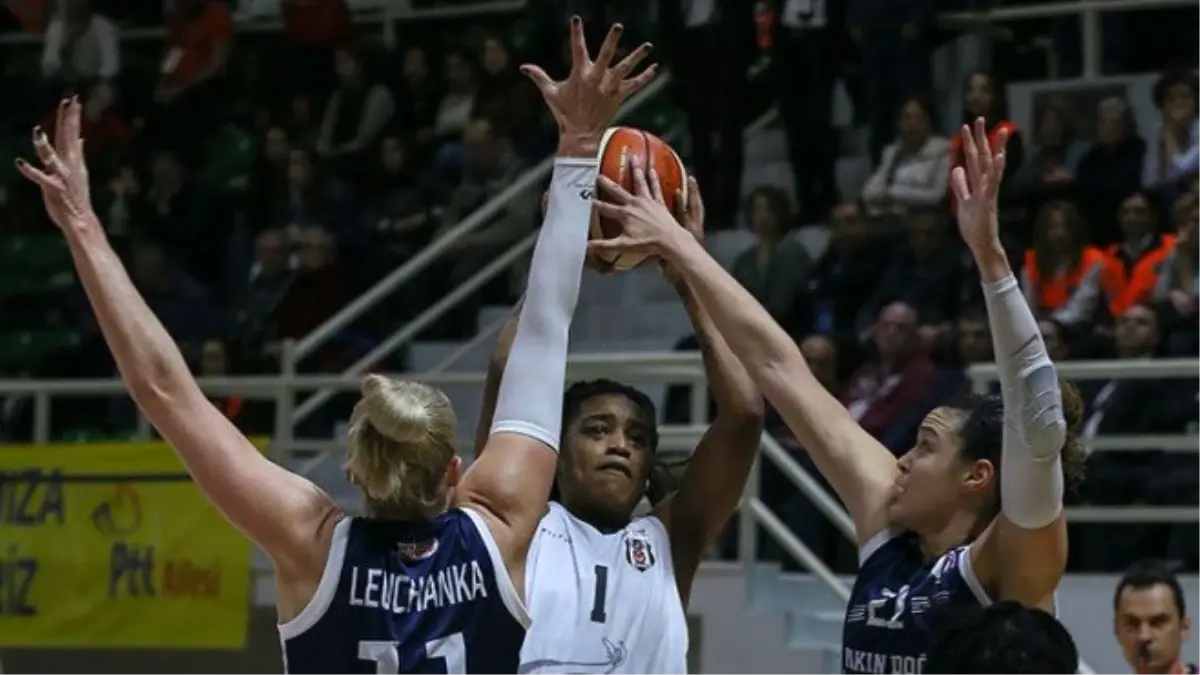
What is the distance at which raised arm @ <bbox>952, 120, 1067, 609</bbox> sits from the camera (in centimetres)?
359

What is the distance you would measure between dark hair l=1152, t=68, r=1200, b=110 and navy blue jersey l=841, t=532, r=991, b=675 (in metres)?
5.58

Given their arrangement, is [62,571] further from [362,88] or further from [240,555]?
[362,88]

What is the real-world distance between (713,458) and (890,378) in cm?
413

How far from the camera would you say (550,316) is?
11.7 feet

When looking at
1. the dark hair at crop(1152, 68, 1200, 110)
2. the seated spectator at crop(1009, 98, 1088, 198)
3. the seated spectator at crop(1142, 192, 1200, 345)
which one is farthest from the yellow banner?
the dark hair at crop(1152, 68, 1200, 110)

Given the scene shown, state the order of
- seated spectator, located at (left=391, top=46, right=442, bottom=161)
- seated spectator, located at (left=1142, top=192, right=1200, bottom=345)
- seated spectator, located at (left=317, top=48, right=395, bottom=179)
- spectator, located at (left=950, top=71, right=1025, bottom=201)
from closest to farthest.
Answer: seated spectator, located at (left=1142, top=192, right=1200, bottom=345)
spectator, located at (left=950, top=71, right=1025, bottom=201)
seated spectator, located at (left=391, top=46, right=442, bottom=161)
seated spectator, located at (left=317, top=48, right=395, bottom=179)

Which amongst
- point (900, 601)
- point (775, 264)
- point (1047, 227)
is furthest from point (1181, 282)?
point (900, 601)

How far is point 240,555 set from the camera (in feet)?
28.9

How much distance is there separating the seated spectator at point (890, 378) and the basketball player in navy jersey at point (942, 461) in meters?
3.90

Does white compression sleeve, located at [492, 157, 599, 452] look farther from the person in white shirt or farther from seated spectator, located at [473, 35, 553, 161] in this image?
the person in white shirt

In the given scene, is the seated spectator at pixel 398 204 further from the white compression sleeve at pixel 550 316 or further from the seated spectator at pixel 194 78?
the white compression sleeve at pixel 550 316

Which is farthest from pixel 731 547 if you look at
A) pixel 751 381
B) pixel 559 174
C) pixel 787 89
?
pixel 559 174

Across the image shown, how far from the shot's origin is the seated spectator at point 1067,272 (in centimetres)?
832

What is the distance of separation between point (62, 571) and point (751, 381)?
18.2 ft
